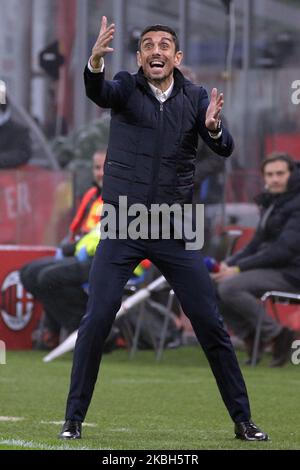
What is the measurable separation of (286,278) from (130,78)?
212 inches

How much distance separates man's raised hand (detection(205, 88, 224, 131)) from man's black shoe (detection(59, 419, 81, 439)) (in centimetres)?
156

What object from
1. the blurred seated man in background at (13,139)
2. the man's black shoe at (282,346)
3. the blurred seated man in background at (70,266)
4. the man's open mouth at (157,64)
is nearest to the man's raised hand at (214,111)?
the man's open mouth at (157,64)

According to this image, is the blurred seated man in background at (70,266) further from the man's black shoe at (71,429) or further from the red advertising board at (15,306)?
the man's black shoe at (71,429)

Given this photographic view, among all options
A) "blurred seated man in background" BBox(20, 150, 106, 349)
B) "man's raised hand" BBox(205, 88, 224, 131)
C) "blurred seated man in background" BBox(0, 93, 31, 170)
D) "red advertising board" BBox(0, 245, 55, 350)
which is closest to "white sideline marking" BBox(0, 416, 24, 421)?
"man's raised hand" BBox(205, 88, 224, 131)

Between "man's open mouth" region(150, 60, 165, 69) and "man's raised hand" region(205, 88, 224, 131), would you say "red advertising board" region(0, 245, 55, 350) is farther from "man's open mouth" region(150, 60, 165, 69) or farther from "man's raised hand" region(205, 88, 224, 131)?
"man's raised hand" region(205, 88, 224, 131)

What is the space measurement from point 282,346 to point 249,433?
17.0 ft

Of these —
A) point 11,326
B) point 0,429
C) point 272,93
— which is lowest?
point 11,326

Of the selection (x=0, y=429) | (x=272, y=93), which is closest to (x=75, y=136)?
(x=272, y=93)

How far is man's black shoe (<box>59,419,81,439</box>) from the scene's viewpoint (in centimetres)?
714

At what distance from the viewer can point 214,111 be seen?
7043 mm

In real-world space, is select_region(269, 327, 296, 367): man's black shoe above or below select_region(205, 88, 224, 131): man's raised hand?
below
